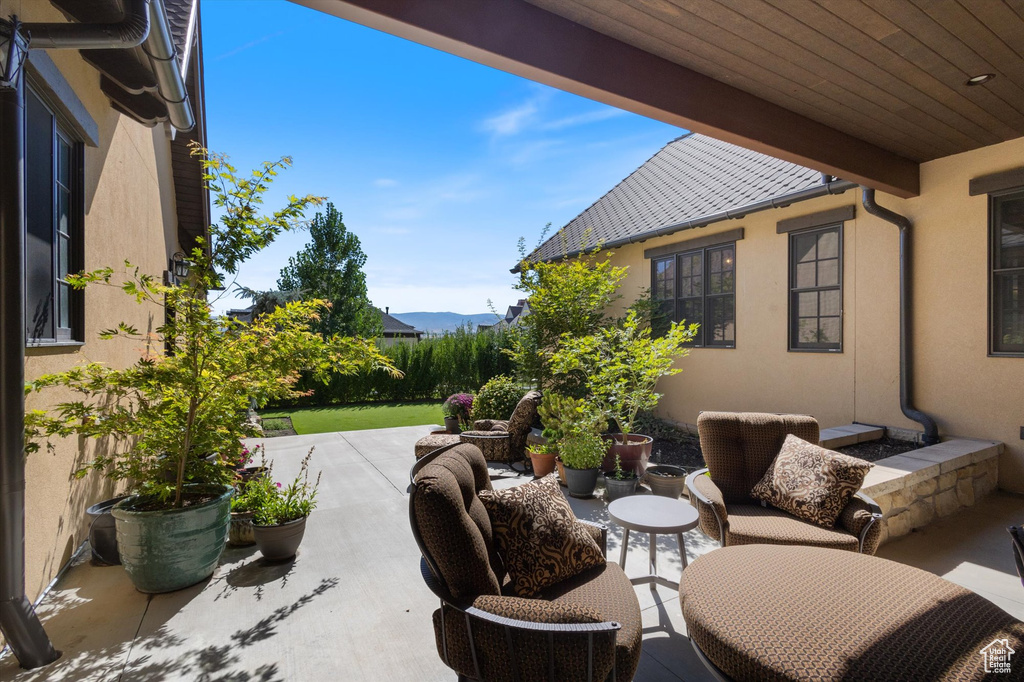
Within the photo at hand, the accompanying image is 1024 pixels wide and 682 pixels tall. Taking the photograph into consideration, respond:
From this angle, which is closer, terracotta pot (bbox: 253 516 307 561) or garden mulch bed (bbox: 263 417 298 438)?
terracotta pot (bbox: 253 516 307 561)

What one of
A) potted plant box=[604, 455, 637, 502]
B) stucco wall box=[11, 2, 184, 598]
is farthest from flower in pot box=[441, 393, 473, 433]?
stucco wall box=[11, 2, 184, 598]

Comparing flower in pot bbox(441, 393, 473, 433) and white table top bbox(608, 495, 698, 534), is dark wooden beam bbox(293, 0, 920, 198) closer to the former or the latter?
white table top bbox(608, 495, 698, 534)

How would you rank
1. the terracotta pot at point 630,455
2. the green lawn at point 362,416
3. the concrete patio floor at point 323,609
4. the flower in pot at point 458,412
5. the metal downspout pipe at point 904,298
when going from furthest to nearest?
the green lawn at point 362,416, the flower in pot at point 458,412, the metal downspout pipe at point 904,298, the terracotta pot at point 630,455, the concrete patio floor at point 323,609

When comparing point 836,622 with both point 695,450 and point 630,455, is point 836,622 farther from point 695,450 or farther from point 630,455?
point 695,450

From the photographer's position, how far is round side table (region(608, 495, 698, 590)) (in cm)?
268

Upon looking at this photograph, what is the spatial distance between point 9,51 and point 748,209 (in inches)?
267

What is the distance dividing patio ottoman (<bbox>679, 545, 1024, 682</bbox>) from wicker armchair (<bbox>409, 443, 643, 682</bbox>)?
31cm

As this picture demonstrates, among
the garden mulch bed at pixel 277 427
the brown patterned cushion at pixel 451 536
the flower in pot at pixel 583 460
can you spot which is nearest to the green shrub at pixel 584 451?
the flower in pot at pixel 583 460

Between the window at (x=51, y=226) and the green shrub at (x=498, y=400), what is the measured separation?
16.2 feet

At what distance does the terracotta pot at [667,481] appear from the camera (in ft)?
14.8

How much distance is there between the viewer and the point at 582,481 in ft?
15.8

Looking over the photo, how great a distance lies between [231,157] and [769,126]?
4.03 metres

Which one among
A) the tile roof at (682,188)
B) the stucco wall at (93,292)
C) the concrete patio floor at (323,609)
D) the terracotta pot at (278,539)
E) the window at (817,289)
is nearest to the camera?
the concrete patio floor at (323,609)

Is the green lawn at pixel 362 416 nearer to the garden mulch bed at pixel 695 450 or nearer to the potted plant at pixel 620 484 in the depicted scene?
the garden mulch bed at pixel 695 450
